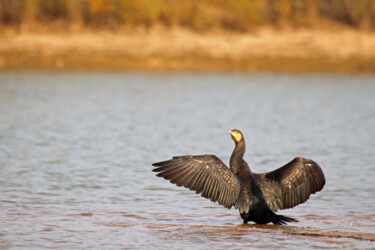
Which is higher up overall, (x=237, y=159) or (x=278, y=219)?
(x=237, y=159)

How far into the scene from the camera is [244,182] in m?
8.08

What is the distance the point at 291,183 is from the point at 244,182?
564mm

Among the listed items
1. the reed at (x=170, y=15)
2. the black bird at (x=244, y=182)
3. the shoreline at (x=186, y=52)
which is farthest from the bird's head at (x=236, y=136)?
the reed at (x=170, y=15)

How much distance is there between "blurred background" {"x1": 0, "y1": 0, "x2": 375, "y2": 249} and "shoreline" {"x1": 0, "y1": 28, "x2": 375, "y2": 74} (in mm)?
64

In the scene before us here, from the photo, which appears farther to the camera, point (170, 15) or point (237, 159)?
point (170, 15)

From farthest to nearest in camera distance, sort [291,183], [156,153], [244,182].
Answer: [156,153], [291,183], [244,182]

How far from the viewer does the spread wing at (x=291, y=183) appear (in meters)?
8.17

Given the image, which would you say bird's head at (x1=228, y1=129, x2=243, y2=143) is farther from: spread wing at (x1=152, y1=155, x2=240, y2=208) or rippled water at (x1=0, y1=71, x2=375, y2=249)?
rippled water at (x1=0, y1=71, x2=375, y2=249)

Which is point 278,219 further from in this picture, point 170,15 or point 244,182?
point 170,15

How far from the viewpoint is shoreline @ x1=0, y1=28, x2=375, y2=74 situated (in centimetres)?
3106

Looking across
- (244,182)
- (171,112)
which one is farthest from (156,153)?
(171,112)

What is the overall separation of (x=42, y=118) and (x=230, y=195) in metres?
11.4

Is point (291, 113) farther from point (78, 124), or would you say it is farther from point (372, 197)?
point (372, 197)

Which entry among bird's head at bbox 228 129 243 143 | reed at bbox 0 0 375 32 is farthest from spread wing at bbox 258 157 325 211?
reed at bbox 0 0 375 32
